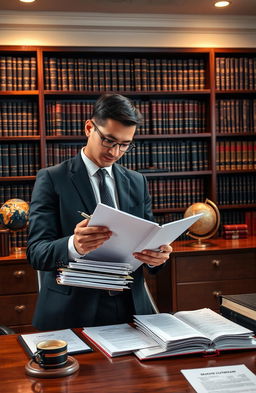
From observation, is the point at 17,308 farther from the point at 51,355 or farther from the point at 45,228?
the point at 51,355

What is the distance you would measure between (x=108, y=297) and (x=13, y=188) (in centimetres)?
230

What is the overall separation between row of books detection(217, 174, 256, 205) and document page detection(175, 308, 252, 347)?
8.20 feet

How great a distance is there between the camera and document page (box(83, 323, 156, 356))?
5.20 feet

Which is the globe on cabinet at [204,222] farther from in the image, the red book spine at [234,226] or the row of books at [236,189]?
the row of books at [236,189]

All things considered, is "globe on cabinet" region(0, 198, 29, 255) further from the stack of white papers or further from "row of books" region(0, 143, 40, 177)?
the stack of white papers

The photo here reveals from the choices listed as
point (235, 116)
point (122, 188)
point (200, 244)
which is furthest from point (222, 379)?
point (235, 116)

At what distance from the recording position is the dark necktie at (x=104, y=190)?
6.92 ft

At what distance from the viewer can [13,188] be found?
4090 mm

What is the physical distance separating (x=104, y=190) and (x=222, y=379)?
961 millimetres

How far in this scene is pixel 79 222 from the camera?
204 centimetres

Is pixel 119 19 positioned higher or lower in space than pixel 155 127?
higher

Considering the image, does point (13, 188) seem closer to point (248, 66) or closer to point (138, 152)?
point (138, 152)

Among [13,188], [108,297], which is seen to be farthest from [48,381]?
[13,188]

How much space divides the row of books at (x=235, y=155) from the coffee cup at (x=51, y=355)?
3.05m
